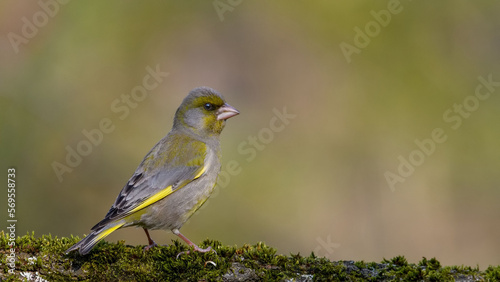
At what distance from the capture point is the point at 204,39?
13.1 m

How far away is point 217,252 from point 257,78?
840 centimetres

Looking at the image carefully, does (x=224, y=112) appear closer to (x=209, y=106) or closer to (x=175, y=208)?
(x=209, y=106)

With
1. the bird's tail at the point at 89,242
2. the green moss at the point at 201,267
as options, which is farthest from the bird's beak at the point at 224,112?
the green moss at the point at 201,267

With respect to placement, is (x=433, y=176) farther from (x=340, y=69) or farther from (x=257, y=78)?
(x=257, y=78)

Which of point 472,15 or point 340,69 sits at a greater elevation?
point 472,15

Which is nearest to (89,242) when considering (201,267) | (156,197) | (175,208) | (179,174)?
(201,267)

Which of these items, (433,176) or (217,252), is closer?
(217,252)

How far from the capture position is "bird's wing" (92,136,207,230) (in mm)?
6359

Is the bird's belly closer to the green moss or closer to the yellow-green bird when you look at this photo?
the yellow-green bird

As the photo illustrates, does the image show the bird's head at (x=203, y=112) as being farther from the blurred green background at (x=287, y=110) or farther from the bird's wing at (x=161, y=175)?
the blurred green background at (x=287, y=110)

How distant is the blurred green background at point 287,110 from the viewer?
11398mm

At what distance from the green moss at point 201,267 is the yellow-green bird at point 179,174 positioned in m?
0.85

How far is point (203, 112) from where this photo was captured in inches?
297

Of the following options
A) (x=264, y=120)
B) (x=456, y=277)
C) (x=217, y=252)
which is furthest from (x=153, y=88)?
(x=456, y=277)
